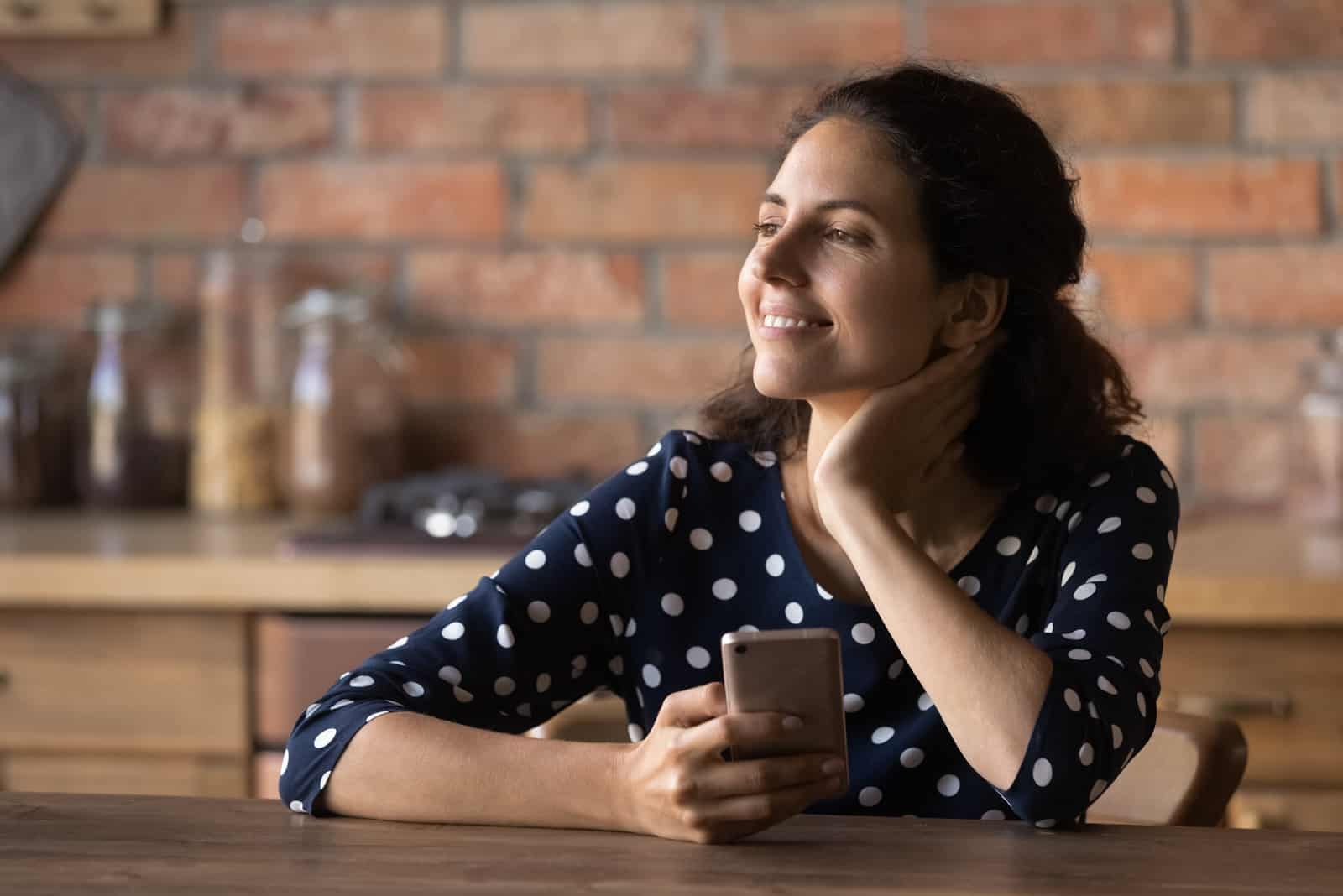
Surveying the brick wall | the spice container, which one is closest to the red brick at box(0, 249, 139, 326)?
the brick wall

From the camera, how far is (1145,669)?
1.16m

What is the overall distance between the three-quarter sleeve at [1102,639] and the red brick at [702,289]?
1.08 metres

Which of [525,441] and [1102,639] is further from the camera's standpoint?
[525,441]

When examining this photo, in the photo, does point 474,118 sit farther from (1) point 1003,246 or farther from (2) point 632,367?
(1) point 1003,246

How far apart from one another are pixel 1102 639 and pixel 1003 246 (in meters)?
0.35

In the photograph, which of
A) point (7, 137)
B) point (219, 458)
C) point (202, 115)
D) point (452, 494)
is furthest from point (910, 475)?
point (7, 137)

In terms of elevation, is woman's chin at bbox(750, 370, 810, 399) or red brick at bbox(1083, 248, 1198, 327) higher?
woman's chin at bbox(750, 370, 810, 399)

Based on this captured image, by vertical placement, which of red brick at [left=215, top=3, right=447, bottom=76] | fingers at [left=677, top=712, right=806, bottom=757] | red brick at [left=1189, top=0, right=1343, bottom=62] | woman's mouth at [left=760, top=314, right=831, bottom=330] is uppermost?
red brick at [left=1189, top=0, right=1343, bottom=62]

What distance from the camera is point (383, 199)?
2.45 m

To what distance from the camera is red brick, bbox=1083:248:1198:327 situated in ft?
7.52

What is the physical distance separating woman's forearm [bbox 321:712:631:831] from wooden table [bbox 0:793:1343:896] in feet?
0.04

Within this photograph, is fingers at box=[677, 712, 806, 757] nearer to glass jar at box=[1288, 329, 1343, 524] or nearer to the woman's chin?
the woman's chin

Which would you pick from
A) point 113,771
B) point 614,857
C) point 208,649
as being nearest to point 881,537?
point 614,857

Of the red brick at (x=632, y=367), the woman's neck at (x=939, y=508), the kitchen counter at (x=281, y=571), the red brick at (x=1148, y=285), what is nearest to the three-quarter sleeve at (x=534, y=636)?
the woman's neck at (x=939, y=508)
